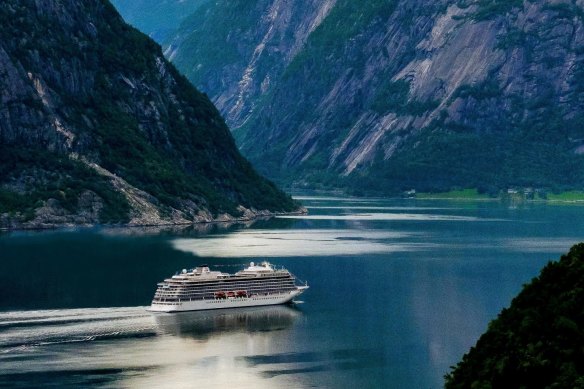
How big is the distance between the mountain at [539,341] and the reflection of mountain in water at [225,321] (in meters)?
66.0

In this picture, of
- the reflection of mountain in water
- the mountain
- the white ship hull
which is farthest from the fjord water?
the mountain

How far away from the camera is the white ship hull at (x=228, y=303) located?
546 feet

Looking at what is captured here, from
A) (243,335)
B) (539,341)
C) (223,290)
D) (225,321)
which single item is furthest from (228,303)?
(539,341)

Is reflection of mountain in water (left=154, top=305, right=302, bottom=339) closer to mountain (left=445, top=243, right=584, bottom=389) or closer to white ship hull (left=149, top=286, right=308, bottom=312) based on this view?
white ship hull (left=149, top=286, right=308, bottom=312)

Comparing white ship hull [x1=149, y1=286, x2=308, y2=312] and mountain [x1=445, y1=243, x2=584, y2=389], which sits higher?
white ship hull [x1=149, y1=286, x2=308, y2=312]

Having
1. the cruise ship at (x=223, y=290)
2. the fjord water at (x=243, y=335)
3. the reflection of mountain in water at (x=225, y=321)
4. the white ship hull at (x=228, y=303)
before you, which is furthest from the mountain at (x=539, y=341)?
the cruise ship at (x=223, y=290)

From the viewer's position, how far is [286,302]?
177375 millimetres

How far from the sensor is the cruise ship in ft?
554

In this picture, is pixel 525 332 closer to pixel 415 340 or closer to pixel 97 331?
pixel 415 340

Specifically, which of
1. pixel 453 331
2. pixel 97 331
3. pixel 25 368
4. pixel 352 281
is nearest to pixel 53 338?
pixel 97 331

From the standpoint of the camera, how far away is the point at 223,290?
17350 centimetres

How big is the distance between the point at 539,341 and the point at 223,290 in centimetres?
9659

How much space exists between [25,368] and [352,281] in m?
80.8

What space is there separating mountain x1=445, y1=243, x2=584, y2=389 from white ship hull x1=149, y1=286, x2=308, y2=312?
8392 cm
